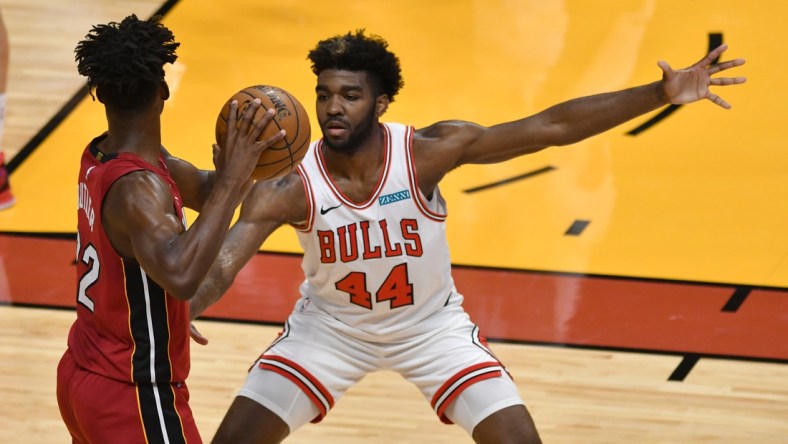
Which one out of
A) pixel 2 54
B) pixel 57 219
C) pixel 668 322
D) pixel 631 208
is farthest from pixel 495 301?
pixel 2 54

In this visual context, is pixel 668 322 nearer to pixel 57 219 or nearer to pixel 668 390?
pixel 668 390

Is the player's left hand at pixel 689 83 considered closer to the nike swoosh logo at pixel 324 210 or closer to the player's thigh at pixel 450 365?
the player's thigh at pixel 450 365

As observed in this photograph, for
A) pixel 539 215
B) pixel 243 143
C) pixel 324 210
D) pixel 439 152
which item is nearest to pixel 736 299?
pixel 539 215

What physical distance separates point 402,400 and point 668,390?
1.29m

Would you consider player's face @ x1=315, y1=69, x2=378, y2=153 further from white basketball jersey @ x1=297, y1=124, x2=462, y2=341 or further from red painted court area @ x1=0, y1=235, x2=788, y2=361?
red painted court area @ x1=0, y1=235, x2=788, y2=361

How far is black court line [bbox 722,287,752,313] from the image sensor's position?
7.71m

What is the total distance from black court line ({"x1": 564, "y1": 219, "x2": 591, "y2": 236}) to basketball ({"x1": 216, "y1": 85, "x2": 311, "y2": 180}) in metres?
4.04

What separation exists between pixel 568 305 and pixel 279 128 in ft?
11.5

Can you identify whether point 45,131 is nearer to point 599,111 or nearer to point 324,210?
point 324,210

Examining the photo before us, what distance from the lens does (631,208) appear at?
8.94m

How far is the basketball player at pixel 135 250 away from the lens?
409cm

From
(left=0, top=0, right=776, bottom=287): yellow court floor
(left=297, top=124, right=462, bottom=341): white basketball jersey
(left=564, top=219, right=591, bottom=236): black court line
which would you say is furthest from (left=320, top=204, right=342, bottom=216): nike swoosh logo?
(left=564, top=219, right=591, bottom=236): black court line

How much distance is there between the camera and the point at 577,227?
8742 millimetres

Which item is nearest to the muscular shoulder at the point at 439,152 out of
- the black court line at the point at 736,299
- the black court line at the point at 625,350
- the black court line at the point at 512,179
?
the black court line at the point at 625,350
